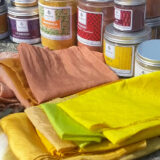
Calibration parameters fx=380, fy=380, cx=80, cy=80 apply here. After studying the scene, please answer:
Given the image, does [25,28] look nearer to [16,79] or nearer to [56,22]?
[56,22]

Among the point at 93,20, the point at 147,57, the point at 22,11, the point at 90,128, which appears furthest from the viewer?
the point at 22,11

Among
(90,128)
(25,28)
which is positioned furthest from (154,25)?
(90,128)

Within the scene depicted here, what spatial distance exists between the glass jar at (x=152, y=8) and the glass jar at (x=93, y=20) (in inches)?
4.1

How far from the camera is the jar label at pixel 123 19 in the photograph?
0.94m

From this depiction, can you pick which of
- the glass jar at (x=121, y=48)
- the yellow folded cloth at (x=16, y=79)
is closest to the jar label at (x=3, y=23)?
the yellow folded cloth at (x=16, y=79)

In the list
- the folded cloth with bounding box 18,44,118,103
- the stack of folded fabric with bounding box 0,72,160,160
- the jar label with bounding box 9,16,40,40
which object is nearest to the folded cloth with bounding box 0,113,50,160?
the stack of folded fabric with bounding box 0,72,160,160

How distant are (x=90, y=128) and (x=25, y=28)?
1.84 feet

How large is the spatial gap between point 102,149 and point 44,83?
29 cm

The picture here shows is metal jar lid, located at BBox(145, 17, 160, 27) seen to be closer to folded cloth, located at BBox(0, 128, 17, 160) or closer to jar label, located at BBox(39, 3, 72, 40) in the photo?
jar label, located at BBox(39, 3, 72, 40)

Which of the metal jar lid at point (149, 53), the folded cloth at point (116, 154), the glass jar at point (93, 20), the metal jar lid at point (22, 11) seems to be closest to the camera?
the folded cloth at point (116, 154)

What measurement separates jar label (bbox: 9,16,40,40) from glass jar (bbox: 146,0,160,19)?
342 millimetres

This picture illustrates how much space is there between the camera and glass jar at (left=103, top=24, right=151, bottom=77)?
3.15 ft

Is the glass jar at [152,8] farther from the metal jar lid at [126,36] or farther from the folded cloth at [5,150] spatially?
the folded cloth at [5,150]

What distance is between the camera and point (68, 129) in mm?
703
